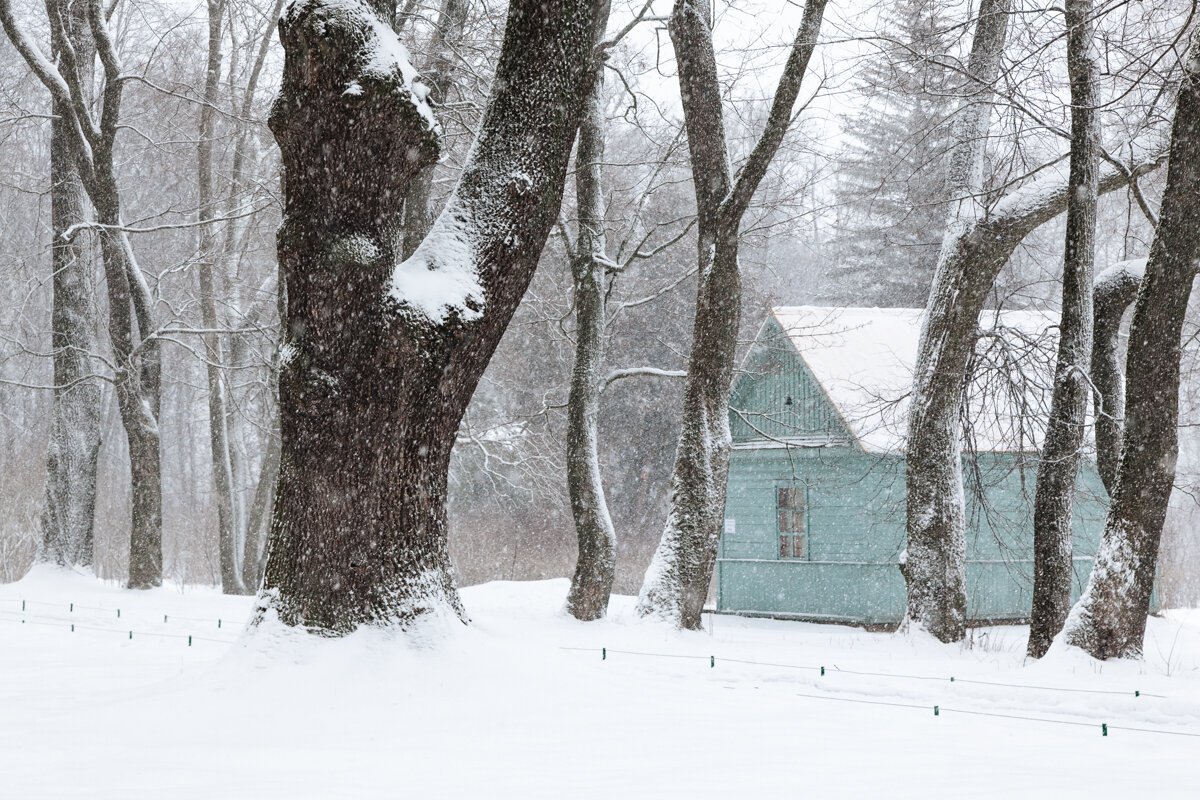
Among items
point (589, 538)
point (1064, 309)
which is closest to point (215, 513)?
point (589, 538)

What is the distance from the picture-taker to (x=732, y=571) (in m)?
19.3

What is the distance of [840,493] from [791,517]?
74.9 inches

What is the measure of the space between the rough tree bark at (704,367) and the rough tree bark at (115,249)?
7826 millimetres

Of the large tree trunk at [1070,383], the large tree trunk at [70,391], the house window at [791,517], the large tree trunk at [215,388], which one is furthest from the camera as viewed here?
the house window at [791,517]

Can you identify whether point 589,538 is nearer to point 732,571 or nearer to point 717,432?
point 717,432

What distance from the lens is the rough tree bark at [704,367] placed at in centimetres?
1158

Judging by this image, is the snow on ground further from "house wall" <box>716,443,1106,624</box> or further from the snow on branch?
"house wall" <box>716,443,1106,624</box>

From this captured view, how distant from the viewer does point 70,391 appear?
1565cm

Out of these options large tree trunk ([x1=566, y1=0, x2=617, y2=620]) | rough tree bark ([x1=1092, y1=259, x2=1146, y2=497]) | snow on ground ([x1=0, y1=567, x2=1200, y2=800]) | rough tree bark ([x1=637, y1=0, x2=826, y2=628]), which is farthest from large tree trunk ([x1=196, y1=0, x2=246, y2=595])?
rough tree bark ([x1=1092, y1=259, x2=1146, y2=497])

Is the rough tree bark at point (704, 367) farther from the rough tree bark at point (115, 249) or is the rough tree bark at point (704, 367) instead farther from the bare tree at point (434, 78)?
the rough tree bark at point (115, 249)

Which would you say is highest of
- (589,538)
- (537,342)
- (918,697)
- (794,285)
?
(794,285)

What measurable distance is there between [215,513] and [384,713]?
2403 centimetres

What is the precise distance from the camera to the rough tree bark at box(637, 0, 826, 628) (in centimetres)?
1158

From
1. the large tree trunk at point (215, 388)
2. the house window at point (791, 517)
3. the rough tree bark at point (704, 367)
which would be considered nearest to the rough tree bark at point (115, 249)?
the large tree trunk at point (215, 388)
